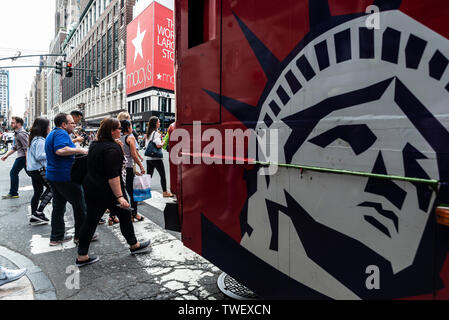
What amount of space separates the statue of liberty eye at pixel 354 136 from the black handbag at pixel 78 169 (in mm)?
3349

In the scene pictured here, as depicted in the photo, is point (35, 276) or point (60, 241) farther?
A: point (60, 241)

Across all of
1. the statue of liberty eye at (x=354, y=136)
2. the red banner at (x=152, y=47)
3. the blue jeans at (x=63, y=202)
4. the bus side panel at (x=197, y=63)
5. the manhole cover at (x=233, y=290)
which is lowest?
the manhole cover at (x=233, y=290)

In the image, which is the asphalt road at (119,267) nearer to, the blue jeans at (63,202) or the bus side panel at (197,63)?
the blue jeans at (63,202)

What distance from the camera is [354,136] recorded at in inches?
58.9

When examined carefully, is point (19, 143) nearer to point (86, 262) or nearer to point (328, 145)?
point (86, 262)

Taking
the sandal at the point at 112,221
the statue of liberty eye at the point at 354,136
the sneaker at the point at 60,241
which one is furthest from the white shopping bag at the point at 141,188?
the statue of liberty eye at the point at 354,136

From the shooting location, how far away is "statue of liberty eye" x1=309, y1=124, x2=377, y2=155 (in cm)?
144

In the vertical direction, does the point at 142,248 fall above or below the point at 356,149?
below

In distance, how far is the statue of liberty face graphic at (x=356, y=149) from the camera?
125 cm

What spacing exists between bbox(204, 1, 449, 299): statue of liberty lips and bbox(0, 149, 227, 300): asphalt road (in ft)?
5.10

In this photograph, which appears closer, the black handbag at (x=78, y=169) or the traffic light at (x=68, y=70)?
the black handbag at (x=78, y=169)

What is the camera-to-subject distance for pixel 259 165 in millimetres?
2084

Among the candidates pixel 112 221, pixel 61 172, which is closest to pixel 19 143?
pixel 112 221

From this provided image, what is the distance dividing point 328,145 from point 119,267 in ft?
10.1
